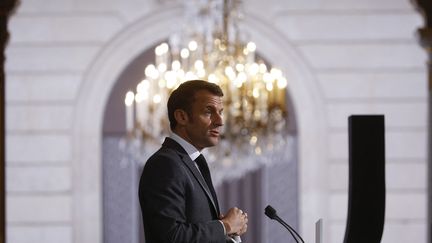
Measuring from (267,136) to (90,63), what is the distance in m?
2.45

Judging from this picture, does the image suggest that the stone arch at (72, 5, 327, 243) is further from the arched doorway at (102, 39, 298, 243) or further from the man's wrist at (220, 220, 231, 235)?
the man's wrist at (220, 220, 231, 235)

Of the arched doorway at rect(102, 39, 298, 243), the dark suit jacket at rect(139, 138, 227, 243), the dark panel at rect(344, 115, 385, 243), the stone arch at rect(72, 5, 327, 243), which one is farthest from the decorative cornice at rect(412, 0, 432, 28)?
the arched doorway at rect(102, 39, 298, 243)

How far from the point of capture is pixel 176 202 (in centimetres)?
217

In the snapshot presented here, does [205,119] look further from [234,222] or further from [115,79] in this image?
[115,79]

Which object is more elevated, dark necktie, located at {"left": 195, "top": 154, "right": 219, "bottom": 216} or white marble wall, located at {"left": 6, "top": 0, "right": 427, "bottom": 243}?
white marble wall, located at {"left": 6, "top": 0, "right": 427, "bottom": 243}

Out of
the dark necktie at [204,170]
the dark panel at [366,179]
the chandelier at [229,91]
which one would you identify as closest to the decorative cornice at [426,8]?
the chandelier at [229,91]

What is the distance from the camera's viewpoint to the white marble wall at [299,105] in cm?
815

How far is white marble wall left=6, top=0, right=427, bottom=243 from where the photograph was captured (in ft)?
26.7

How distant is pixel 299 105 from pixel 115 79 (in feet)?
5.90

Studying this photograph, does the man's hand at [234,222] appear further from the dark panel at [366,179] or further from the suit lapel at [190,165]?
the dark panel at [366,179]

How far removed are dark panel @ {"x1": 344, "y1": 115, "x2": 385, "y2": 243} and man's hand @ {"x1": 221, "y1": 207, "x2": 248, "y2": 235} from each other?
44cm

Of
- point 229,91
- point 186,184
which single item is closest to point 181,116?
point 186,184

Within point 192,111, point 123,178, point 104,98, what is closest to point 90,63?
point 104,98

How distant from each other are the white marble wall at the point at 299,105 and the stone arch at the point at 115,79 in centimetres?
4
